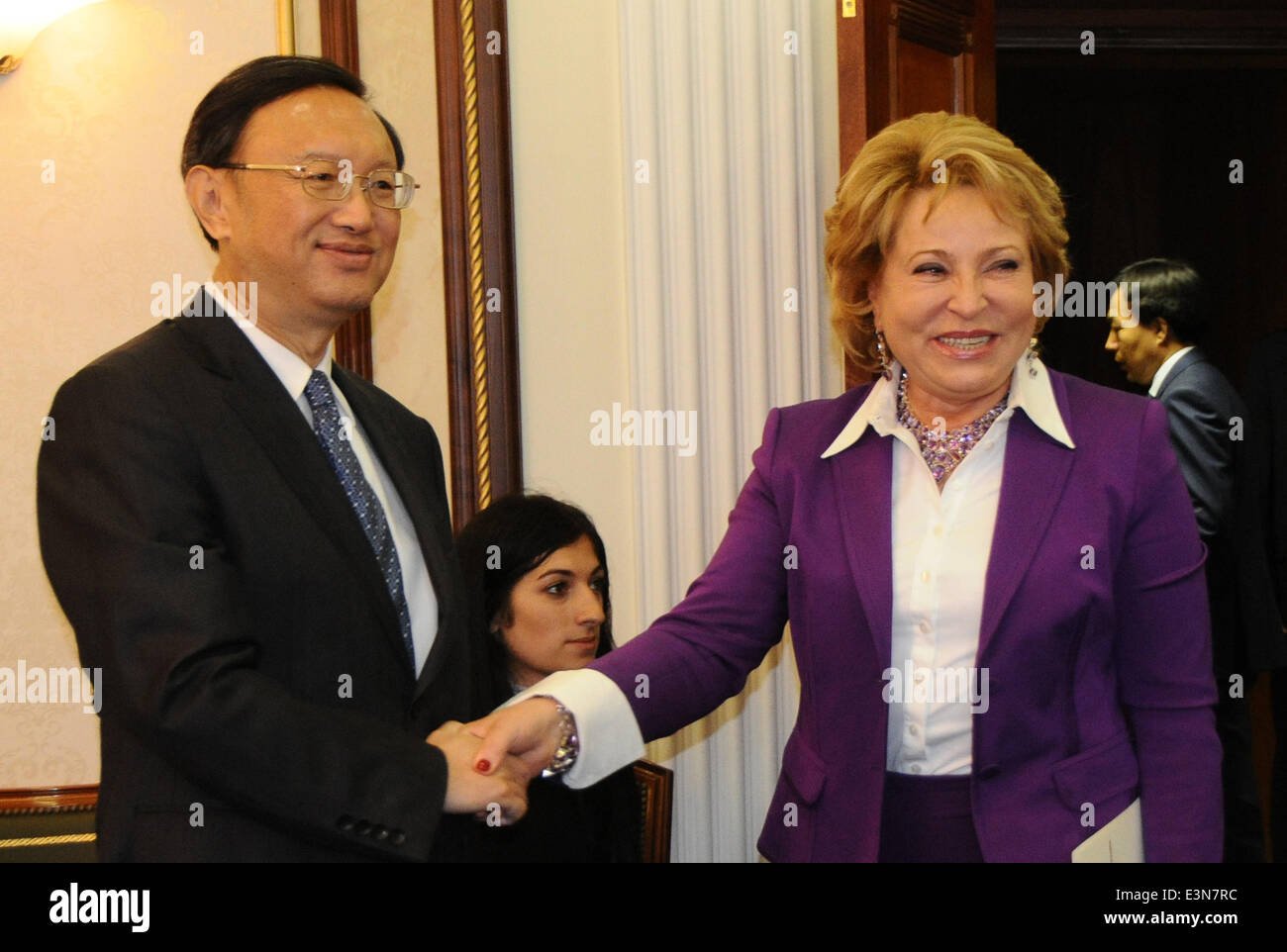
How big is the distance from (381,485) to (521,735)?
1.36 feet

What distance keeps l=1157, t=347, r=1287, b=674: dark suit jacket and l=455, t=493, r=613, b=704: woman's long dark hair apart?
7.28ft

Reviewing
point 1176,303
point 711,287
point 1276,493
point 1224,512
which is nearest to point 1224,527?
point 1224,512

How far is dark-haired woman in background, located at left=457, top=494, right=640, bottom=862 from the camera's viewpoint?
280 centimetres

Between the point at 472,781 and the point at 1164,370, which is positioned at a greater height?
the point at 1164,370

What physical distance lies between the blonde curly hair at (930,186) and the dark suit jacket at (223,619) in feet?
2.94

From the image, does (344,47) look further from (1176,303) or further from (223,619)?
(1176,303)

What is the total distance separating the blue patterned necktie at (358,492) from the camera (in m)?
1.96

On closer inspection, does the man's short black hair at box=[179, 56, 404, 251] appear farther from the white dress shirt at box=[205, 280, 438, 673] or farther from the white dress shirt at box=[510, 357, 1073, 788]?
the white dress shirt at box=[510, 357, 1073, 788]

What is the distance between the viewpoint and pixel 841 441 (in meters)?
2.20

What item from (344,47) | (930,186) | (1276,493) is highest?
(344,47)

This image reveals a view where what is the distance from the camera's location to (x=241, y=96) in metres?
2.02

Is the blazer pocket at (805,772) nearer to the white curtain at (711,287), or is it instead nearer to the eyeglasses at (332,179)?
the eyeglasses at (332,179)
